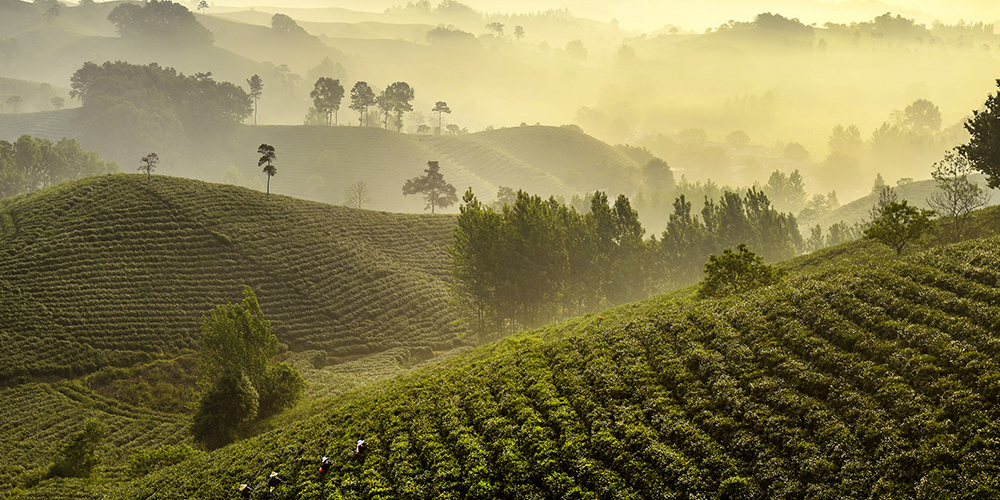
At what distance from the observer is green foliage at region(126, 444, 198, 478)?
34.7 m

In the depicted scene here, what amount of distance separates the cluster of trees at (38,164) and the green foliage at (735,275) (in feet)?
559

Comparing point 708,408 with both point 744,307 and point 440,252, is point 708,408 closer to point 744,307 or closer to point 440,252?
point 744,307

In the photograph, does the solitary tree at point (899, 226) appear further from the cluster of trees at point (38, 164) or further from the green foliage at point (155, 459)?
the cluster of trees at point (38, 164)

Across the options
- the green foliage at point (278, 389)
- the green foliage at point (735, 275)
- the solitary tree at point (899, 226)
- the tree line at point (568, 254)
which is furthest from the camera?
the tree line at point (568, 254)

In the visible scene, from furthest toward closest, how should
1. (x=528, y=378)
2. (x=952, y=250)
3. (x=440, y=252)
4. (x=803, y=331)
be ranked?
(x=440, y=252) < (x=952, y=250) < (x=528, y=378) < (x=803, y=331)

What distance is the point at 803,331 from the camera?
23.5 m

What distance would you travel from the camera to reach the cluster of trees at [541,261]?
2648 inches

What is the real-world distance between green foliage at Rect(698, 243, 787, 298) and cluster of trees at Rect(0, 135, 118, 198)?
17050cm

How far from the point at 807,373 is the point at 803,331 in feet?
12.9

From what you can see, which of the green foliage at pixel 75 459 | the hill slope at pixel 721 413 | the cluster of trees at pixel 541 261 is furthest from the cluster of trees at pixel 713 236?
the green foliage at pixel 75 459

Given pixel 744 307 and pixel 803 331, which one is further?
pixel 744 307

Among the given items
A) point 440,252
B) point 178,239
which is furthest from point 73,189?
point 440,252

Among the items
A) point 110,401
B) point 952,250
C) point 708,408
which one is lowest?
point 110,401

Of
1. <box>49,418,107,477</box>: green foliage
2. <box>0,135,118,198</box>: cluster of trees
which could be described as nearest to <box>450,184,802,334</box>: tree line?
<box>49,418,107,477</box>: green foliage
